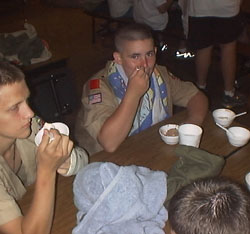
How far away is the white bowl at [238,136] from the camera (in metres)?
1.68

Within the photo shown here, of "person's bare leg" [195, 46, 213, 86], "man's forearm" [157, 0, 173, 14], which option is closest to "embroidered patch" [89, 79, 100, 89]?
"person's bare leg" [195, 46, 213, 86]

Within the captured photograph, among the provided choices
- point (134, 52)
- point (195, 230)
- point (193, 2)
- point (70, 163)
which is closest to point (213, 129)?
point (134, 52)

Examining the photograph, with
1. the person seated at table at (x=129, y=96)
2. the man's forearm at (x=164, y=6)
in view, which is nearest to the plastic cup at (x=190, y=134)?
the person seated at table at (x=129, y=96)

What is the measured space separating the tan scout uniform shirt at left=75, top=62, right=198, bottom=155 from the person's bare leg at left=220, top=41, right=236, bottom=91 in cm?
162

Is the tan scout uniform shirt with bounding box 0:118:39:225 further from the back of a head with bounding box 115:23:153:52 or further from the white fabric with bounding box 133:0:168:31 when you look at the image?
the white fabric with bounding box 133:0:168:31

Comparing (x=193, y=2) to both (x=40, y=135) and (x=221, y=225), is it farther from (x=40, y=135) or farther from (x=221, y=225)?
(x=221, y=225)

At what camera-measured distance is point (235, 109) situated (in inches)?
143

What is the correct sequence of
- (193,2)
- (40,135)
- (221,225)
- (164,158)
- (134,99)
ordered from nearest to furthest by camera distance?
1. (221,225)
2. (40,135)
3. (164,158)
4. (134,99)
5. (193,2)

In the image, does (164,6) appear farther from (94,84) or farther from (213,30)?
(94,84)

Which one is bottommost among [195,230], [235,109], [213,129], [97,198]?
[235,109]

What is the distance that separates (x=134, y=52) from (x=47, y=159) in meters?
0.84

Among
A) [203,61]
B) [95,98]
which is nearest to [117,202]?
[95,98]

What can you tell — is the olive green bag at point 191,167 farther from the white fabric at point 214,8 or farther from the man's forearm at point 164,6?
the man's forearm at point 164,6

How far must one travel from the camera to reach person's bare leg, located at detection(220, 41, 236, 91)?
360 centimetres
